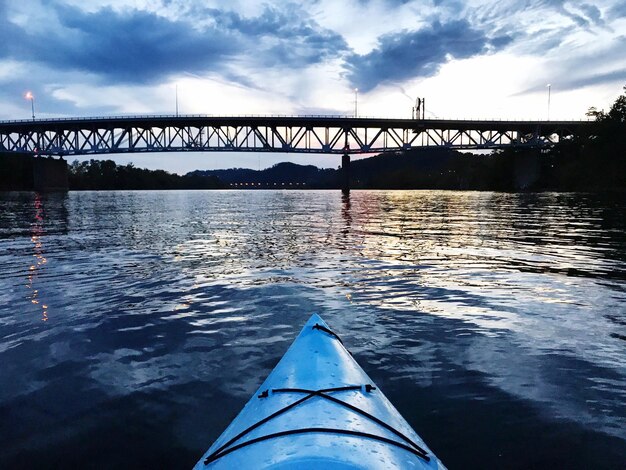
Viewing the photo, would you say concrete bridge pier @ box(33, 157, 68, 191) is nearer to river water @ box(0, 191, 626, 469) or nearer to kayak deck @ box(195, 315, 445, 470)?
river water @ box(0, 191, 626, 469)

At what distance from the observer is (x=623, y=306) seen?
724 centimetres

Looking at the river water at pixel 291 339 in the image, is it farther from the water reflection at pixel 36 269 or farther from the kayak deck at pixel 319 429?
the kayak deck at pixel 319 429

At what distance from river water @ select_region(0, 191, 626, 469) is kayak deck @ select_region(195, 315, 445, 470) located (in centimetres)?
82

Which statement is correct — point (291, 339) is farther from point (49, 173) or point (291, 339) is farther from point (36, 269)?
point (49, 173)

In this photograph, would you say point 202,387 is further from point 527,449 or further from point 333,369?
point 527,449

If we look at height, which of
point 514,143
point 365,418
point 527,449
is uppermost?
point 514,143

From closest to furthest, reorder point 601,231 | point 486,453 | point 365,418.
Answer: point 365,418, point 486,453, point 601,231

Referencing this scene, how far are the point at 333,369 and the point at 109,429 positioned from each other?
2099 mm

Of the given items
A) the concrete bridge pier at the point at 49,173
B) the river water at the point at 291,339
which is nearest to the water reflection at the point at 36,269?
the river water at the point at 291,339

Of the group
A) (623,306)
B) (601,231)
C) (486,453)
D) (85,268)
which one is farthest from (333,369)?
(601,231)

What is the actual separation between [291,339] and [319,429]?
3300mm

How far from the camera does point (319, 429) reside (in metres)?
2.64

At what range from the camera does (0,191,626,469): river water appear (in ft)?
12.0

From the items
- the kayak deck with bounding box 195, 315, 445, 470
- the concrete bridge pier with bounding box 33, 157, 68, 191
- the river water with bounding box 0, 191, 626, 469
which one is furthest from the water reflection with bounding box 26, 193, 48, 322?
the concrete bridge pier with bounding box 33, 157, 68, 191
